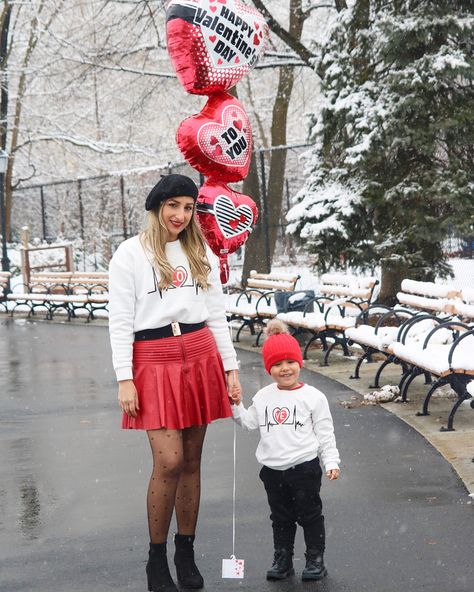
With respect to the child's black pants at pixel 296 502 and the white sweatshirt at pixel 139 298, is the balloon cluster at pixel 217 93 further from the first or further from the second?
the child's black pants at pixel 296 502

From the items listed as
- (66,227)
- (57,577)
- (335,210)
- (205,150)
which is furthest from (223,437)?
(66,227)

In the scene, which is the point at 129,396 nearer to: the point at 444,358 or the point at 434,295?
the point at 444,358

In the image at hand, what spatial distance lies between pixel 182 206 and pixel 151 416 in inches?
36.4

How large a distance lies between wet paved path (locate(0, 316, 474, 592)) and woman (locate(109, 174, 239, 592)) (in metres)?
0.37

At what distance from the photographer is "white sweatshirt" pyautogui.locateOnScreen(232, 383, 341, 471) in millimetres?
4574

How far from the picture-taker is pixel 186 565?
4598 millimetres

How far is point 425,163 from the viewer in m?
14.5

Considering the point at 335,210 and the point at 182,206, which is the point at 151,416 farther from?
the point at 335,210

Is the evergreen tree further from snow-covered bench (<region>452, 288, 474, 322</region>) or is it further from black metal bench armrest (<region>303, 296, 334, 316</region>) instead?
snow-covered bench (<region>452, 288, 474, 322</region>)

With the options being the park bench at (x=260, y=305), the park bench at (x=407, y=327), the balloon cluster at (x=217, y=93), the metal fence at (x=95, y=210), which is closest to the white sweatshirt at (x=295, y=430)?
the balloon cluster at (x=217, y=93)

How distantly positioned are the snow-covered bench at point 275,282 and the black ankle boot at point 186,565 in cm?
953

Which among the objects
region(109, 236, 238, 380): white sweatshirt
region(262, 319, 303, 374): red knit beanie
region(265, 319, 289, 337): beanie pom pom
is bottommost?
region(262, 319, 303, 374): red knit beanie

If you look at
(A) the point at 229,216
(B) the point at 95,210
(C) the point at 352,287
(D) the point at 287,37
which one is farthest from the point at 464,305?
(B) the point at 95,210

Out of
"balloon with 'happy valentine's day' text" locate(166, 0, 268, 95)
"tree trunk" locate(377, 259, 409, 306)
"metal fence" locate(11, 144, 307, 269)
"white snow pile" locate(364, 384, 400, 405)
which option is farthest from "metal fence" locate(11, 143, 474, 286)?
"balloon with 'happy valentine's day' text" locate(166, 0, 268, 95)
